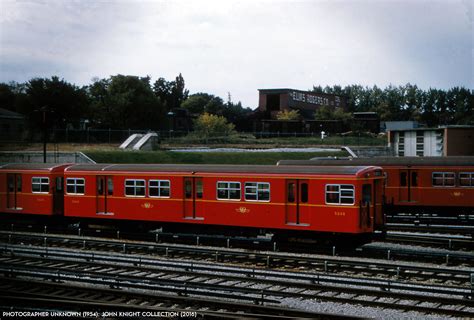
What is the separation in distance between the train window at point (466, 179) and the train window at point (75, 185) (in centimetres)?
1727

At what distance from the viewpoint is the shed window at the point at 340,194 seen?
18641mm

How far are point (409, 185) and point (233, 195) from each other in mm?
10780

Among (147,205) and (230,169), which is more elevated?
(230,169)

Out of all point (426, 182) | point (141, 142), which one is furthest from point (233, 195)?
point (141, 142)

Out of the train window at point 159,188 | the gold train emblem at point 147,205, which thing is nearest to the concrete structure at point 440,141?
the train window at point 159,188

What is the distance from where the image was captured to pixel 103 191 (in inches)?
920

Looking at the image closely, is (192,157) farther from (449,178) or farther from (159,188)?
(159,188)

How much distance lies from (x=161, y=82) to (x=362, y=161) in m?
92.5

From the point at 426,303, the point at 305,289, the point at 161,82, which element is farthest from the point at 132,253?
the point at 161,82

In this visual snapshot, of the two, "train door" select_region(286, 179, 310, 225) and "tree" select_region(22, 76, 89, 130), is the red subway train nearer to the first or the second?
"train door" select_region(286, 179, 310, 225)

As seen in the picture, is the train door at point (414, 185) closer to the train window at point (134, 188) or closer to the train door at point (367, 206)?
the train door at point (367, 206)

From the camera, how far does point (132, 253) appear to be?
2025 cm

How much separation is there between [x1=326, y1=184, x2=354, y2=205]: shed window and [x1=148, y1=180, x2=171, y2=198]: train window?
21.5 ft

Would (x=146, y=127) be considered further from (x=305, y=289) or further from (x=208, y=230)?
(x=305, y=289)
